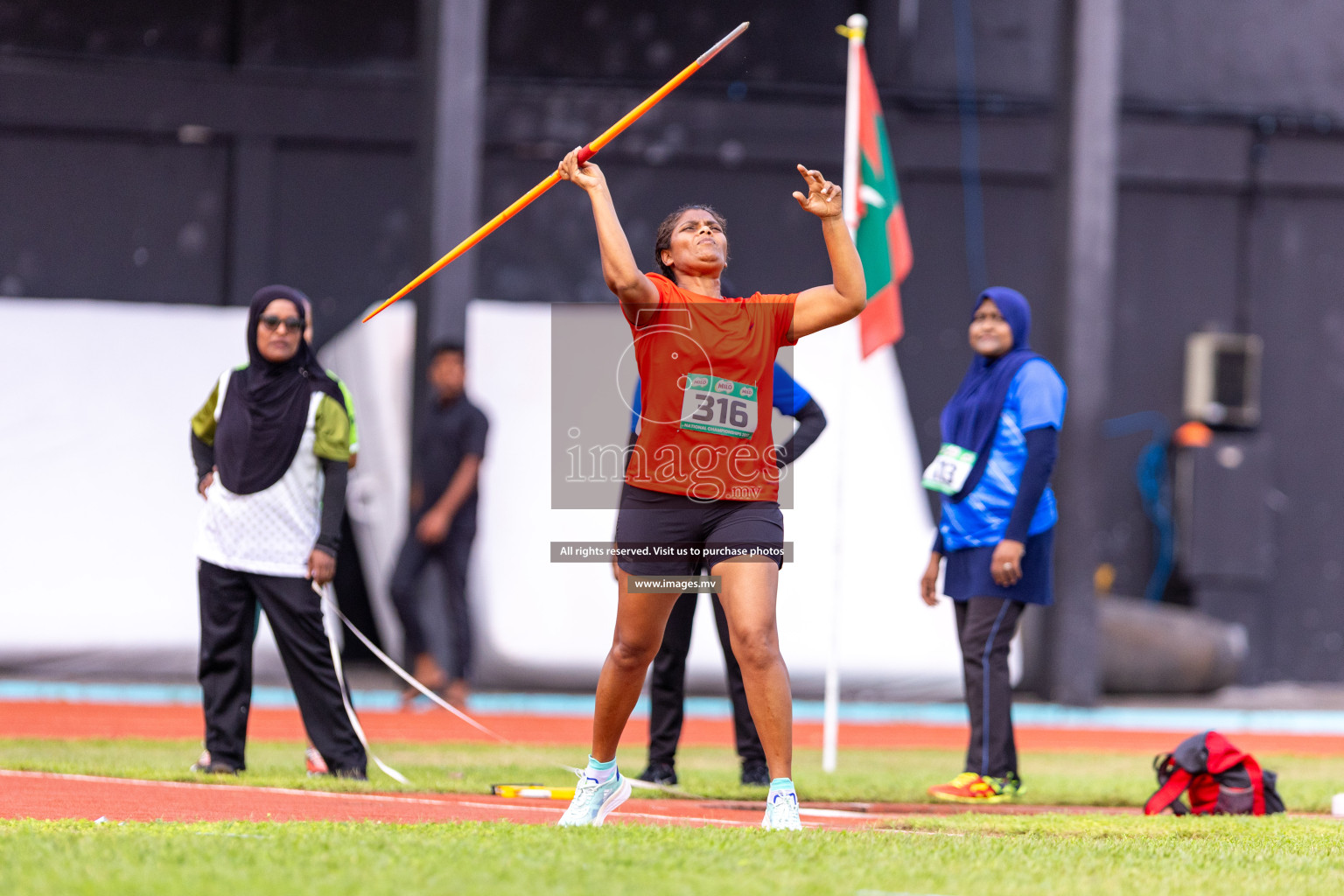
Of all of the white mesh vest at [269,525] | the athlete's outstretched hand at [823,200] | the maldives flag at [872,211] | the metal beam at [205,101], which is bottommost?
the white mesh vest at [269,525]

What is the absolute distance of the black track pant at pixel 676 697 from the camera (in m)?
5.95

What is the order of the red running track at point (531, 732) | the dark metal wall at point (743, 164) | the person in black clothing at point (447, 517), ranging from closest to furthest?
the red running track at point (531, 732) → the person in black clothing at point (447, 517) → the dark metal wall at point (743, 164)

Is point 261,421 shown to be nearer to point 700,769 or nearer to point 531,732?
point 700,769

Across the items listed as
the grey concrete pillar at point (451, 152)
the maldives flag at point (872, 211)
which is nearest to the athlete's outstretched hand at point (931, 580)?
the maldives flag at point (872, 211)

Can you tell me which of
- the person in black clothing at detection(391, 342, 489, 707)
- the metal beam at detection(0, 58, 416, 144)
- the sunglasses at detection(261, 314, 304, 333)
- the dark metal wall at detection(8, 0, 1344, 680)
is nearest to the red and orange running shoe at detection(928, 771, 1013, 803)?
the sunglasses at detection(261, 314, 304, 333)

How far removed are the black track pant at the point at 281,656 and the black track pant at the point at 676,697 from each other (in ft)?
3.71

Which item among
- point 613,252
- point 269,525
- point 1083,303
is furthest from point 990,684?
point 1083,303

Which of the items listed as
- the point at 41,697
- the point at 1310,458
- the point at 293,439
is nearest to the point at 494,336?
the point at 41,697

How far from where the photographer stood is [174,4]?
12.6 meters

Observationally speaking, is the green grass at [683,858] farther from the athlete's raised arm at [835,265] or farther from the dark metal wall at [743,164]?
the dark metal wall at [743,164]

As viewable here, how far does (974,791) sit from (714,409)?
2.27 meters

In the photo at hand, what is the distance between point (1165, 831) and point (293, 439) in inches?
133

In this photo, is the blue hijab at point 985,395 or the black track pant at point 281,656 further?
the blue hijab at point 985,395

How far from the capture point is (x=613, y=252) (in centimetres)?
416
